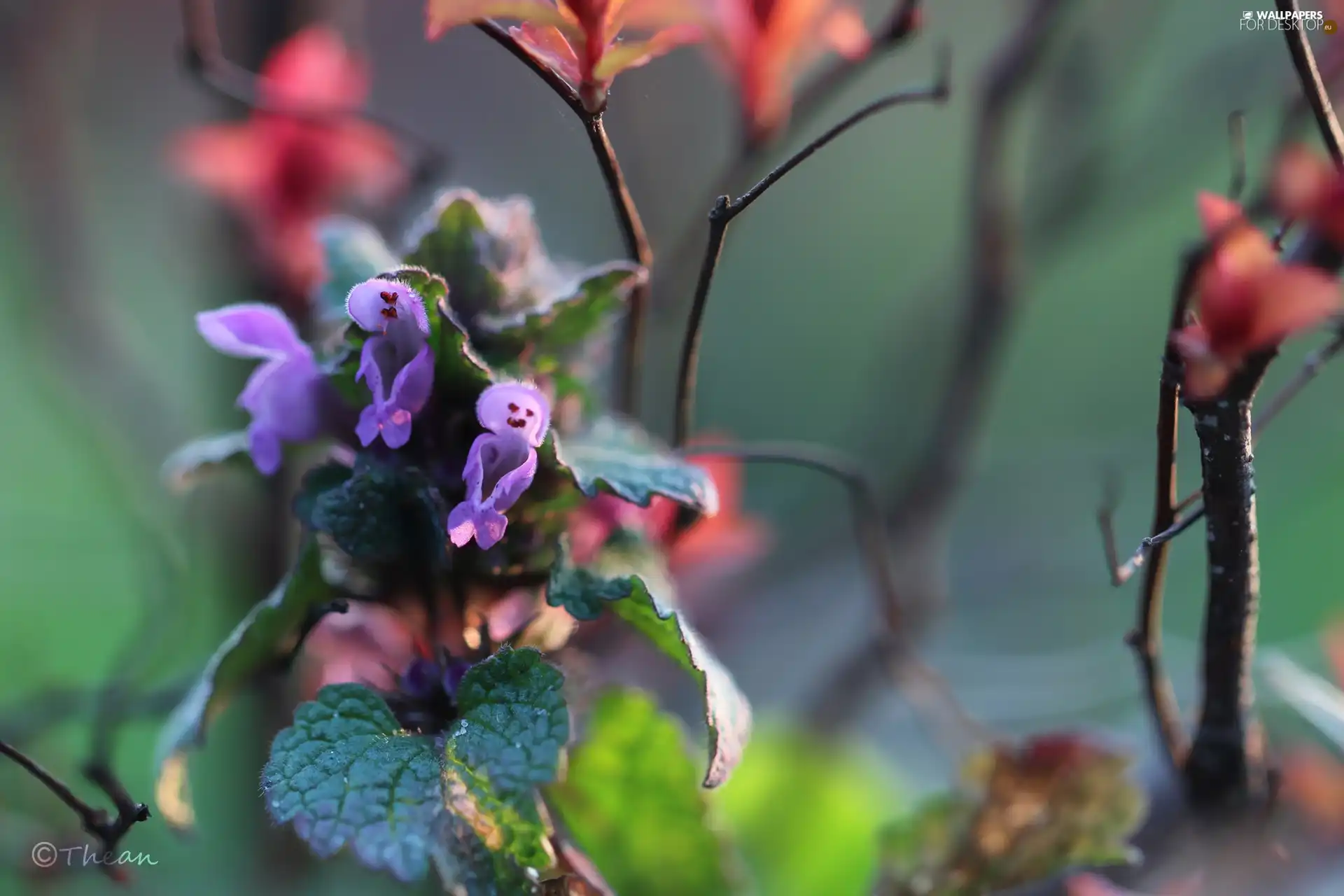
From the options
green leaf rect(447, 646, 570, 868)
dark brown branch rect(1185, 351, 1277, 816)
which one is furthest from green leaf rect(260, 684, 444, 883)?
dark brown branch rect(1185, 351, 1277, 816)

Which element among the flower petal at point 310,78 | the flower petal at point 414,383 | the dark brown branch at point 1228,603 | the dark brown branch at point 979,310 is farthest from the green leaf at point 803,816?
the flower petal at point 310,78

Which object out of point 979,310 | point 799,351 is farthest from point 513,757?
point 799,351

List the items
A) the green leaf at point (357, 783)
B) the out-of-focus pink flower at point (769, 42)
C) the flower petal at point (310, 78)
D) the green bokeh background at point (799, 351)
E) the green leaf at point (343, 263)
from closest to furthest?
the green leaf at point (357, 783) < the green leaf at point (343, 263) < the out-of-focus pink flower at point (769, 42) < the flower petal at point (310, 78) < the green bokeh background at point (799, 351)

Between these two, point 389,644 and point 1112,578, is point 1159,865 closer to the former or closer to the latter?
point 1112,578

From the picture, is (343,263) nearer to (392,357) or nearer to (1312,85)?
(392,357)

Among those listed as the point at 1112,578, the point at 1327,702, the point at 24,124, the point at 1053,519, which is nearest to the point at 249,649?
the point at 1112,578

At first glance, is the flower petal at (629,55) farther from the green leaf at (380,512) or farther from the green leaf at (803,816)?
the green leaf at (803,816)
